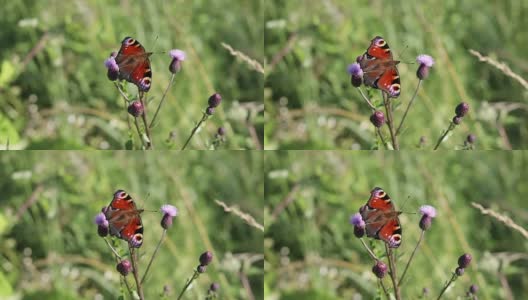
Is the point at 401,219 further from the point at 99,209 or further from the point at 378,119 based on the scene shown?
the point at 99,209

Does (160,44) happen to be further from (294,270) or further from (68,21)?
(294,270)

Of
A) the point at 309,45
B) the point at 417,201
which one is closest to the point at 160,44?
the point at 309,45

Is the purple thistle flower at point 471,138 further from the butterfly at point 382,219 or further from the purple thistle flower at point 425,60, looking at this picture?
the butterfly at point 382,219

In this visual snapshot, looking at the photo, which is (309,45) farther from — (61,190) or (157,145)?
(61,190)

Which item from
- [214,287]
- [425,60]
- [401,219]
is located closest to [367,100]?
[425,60]

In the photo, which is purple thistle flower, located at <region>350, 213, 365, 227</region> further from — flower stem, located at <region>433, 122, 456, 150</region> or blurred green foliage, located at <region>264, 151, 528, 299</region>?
flower stem, located at <region>433, 122, 456, 150</region>

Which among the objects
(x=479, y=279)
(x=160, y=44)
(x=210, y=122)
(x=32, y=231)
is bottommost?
(x=32, y=231)

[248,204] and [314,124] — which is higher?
[314,124]
